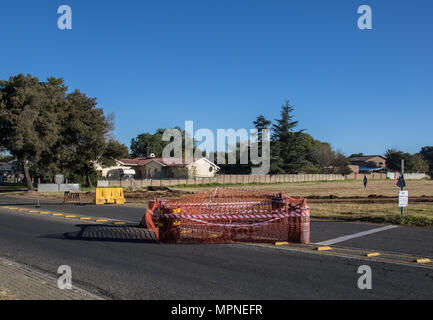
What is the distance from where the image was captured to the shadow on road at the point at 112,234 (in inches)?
491

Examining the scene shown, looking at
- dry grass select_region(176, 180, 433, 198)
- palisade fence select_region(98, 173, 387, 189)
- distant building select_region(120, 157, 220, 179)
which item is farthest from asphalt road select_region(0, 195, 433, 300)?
distant building select_region(120, 157, 220, 179)

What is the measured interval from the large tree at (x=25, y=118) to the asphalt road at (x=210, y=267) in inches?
1090

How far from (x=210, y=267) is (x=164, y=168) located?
64265 mm

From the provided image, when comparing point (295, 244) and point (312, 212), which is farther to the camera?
point (312, 212)

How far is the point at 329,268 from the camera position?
862 cm

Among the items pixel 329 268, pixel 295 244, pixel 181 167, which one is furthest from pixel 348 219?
pixel 181 167

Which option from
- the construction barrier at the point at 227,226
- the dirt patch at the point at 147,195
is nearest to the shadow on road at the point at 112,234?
the construction barrier at the point at 227,226

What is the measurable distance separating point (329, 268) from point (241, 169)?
7744 centimetres

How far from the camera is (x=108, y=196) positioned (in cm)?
2708

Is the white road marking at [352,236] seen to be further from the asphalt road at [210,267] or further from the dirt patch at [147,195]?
the dirt patch at [147,195]

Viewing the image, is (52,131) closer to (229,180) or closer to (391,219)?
(229,180)

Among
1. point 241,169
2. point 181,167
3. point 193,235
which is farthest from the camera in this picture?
point 241,169
